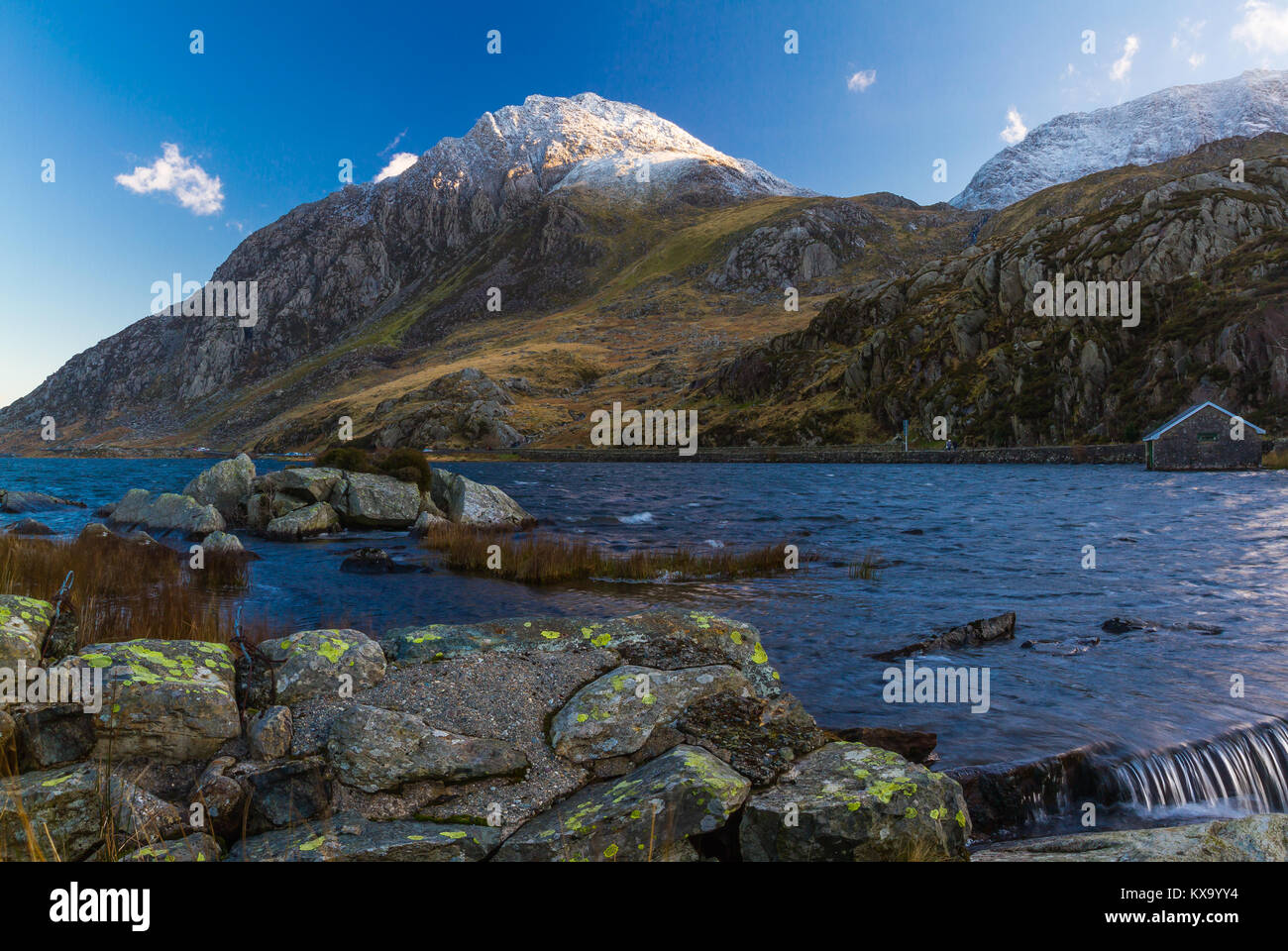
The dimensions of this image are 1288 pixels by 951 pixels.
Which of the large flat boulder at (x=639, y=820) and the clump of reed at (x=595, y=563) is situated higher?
the large flat boulder at (x=639, y=820)

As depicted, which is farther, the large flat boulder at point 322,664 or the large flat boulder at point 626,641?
the large flat boulder at point 626,641

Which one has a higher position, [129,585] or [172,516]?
[172,516]

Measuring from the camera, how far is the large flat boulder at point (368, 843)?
5129 millimetres

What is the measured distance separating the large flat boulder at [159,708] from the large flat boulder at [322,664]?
2.07 ft

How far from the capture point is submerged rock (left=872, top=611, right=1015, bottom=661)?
13539 millimetres

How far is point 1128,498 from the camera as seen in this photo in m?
45.5

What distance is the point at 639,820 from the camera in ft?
17.7

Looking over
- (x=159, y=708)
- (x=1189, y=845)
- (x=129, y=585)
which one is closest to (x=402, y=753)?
(x=159, y=708)

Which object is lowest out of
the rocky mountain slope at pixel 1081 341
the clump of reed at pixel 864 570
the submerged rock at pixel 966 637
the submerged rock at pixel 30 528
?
the submerged rock at pixel 966 637

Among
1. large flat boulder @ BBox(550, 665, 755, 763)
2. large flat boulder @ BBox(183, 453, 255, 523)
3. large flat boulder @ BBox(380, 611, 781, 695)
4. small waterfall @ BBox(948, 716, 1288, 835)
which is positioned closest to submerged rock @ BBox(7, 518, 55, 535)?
large flat boulder @ BBox(183, 453, 255, 523)

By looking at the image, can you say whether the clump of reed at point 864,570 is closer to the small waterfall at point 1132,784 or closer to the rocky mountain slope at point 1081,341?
the small waterfall at point 1132,784

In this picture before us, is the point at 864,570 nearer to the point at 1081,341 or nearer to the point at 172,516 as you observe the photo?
the point at 172,516

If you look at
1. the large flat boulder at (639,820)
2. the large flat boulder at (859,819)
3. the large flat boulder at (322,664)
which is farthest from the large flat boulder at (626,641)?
the large flat boulder at (859,819)

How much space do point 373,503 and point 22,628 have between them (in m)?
24.9
